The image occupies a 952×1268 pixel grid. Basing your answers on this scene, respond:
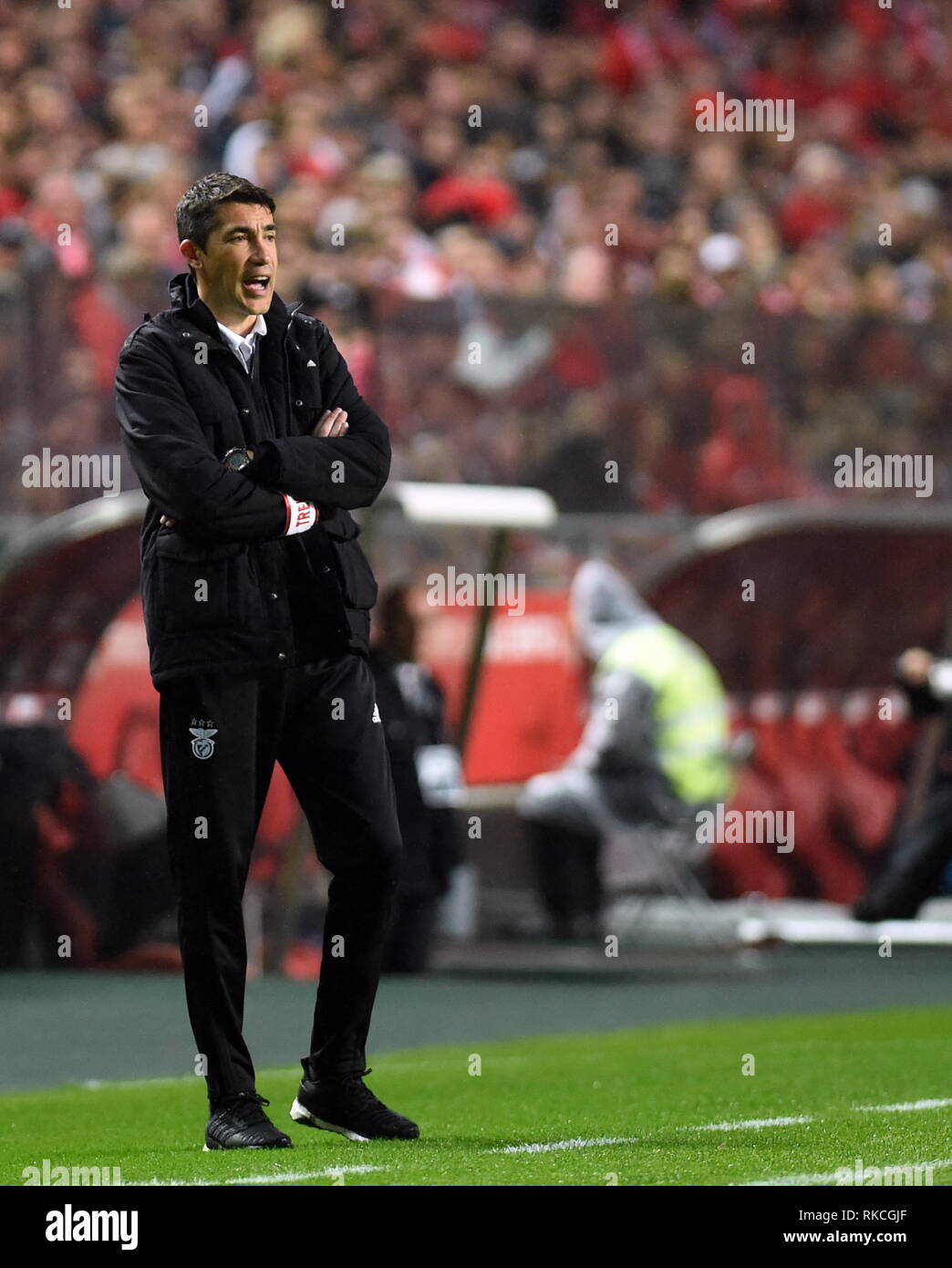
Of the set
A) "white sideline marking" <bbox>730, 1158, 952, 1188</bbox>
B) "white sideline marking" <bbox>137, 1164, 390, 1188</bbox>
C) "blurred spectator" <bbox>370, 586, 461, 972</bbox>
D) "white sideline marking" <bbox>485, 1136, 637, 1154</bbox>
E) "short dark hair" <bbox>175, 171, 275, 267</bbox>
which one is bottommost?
"white sideline marking" <bbox>485, 1136, 637, 1154</bbox>

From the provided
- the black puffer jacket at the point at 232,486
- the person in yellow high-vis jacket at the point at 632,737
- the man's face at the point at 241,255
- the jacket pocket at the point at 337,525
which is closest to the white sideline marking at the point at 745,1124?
the black puffer jacket at the point at 232,486

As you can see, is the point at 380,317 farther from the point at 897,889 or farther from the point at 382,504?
the point at 897,889

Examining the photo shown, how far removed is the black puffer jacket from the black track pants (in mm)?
101

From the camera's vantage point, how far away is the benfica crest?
6211 mm

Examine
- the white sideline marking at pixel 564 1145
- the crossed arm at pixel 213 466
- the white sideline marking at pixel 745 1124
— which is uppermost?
the crossed arm at pixel 213 466

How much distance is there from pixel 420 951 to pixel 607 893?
2.23 m

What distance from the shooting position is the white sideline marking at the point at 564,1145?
6316 mm

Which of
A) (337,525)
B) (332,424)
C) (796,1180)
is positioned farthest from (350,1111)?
(332,424)

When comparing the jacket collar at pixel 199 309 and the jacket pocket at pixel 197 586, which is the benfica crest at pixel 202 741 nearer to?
the jacket pocket at pixel 197 586

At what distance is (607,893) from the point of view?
15094mm

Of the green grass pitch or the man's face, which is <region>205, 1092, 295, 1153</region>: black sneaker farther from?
the man's face

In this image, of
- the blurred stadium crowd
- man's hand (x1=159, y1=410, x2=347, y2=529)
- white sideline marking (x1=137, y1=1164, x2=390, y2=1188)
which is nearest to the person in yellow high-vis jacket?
the blurred stadium crowd

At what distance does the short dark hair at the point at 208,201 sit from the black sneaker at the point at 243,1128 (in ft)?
6.66
